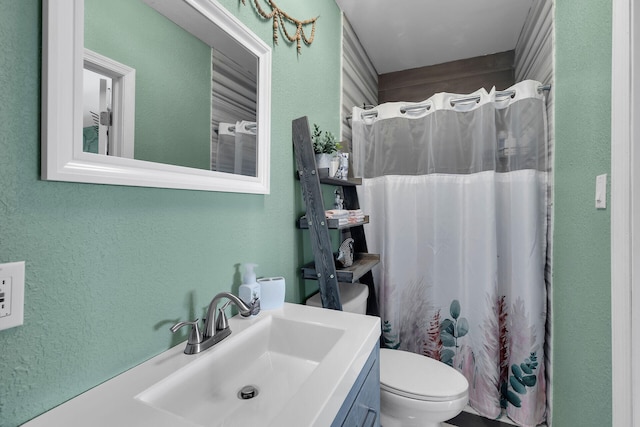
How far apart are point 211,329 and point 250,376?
197 mm

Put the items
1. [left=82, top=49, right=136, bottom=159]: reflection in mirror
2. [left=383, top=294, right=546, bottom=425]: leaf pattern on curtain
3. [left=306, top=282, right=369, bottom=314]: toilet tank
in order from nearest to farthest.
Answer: [left=82, top=49, right=136, bottom=159]: reflection in mirror
[left=306, top=282, right=369, bottom=314]: toilet tank
[left=383, top=294, right=546, bottom=425]: leaf pattern on curtain

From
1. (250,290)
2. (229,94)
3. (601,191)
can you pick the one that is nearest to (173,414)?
(250,290)

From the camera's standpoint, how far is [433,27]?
2209 millimetres

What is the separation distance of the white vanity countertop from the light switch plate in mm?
886

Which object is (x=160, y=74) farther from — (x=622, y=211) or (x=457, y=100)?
(x=457, y=100)

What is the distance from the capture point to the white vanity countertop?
1.79ft

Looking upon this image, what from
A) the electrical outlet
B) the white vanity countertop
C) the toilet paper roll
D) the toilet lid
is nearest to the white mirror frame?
the electrical outlet

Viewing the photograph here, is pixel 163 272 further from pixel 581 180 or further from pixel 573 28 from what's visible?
pixel 573 28

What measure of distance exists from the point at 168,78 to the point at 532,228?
1.85m

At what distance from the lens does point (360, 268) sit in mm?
1565

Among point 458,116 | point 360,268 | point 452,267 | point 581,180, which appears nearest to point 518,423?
point 452,267

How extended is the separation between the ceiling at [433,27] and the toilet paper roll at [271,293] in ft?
6.23

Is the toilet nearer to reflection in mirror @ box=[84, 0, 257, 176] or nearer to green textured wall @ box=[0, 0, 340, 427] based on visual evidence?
green textured wall @ box=[0, 0, 340, 427]

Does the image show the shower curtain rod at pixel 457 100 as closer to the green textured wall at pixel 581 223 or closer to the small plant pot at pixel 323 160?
the green textured wall at pixel 581 223
